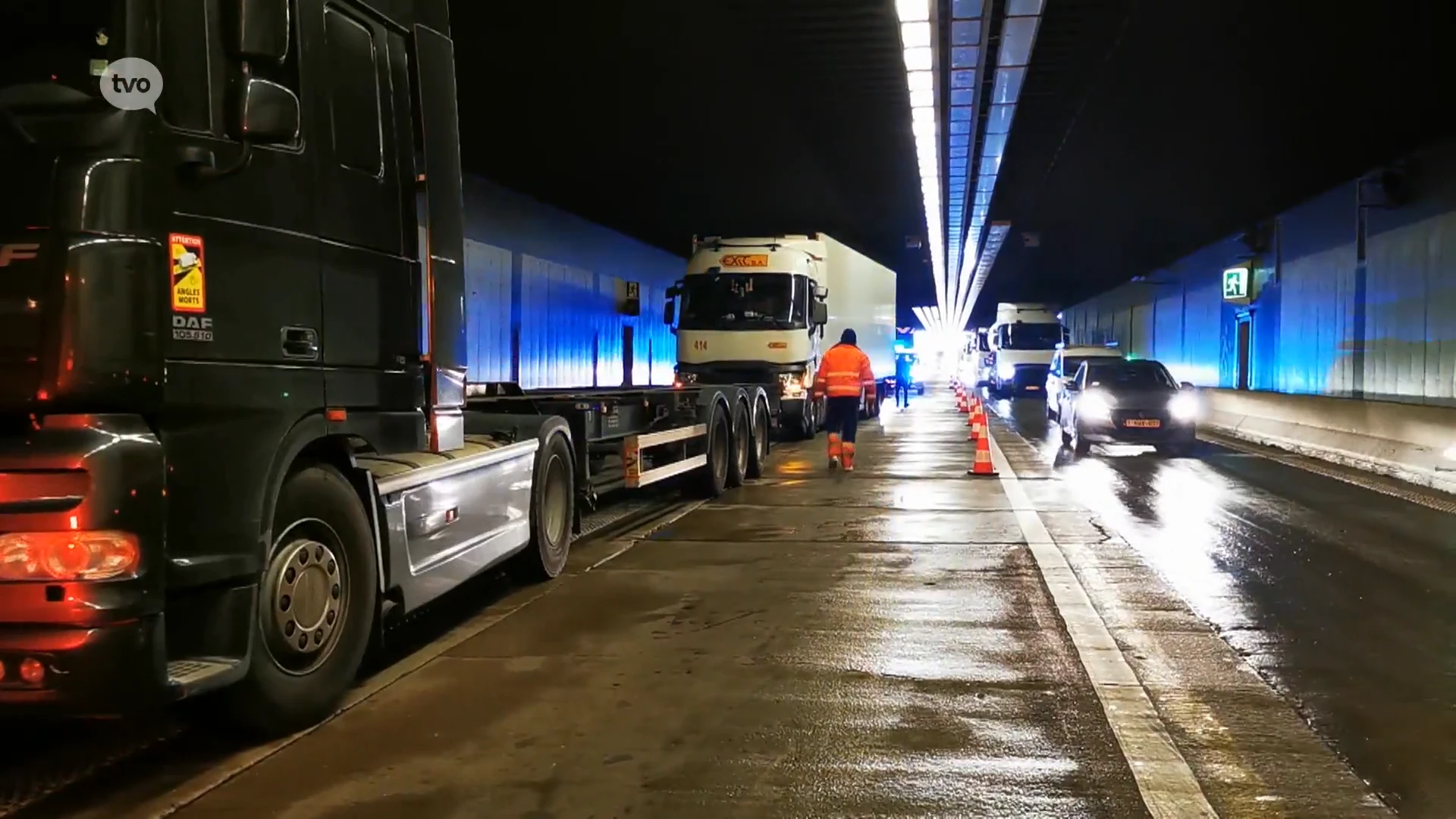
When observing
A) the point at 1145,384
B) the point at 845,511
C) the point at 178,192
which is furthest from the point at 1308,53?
the point at 178,192

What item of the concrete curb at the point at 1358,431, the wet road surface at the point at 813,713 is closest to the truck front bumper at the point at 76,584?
the wet road surface at the point at 813,713

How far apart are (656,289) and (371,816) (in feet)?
112

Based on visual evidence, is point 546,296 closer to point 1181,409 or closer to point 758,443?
point 758,443

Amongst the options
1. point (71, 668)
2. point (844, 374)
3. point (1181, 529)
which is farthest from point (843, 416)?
point (71, 668)

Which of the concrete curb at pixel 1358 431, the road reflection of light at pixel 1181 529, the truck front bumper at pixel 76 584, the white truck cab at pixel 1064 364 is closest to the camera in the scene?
the truck front bumper at pixel 76 584

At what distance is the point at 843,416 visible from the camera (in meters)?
16.7

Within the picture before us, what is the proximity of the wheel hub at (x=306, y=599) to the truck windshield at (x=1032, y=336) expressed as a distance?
134ft

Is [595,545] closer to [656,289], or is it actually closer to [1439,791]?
[1439,791]

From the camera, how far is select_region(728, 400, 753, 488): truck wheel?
14.5 metres

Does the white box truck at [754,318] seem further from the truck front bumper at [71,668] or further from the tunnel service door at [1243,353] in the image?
the truck front bumper at [71,668]

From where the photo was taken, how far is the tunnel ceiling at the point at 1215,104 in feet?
44.2

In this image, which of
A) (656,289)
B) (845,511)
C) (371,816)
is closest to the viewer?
(371,816)

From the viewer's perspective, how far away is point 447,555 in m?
6.42

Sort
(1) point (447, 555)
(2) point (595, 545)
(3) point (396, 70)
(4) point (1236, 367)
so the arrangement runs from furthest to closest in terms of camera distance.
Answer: (4) point (1236, 367) → (2) point (595, 545) → (1) point (447, 555) → (3) point (396, 70)
